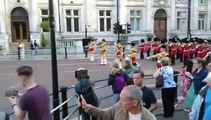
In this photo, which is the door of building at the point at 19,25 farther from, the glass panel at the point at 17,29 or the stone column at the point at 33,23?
the stone column at the point at 33,23

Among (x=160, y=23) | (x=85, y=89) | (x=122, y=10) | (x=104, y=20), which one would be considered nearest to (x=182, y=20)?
(x=160, y=23)

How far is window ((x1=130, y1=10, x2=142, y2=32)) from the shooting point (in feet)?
123

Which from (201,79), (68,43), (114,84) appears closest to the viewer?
(201,79)

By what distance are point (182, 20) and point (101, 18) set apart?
11943 mm

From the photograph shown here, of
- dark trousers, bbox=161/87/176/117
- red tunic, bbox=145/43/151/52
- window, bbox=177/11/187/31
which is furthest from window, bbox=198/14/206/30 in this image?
dark trousers, bbox=161/87/176/117

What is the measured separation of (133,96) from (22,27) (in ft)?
106

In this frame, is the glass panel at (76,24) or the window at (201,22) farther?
the window at (201,22)

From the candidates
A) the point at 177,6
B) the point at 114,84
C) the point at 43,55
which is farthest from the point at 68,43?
the point at 114,84

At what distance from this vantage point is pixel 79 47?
97.6ft

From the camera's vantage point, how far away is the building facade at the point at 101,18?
32.2 metres

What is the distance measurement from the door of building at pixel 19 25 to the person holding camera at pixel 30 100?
30.5m

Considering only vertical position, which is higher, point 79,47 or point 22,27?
point 22,27

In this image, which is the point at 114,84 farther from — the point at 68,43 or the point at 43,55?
the point at 68,43

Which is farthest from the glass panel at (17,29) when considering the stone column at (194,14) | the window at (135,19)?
the stone column at (194,14)
